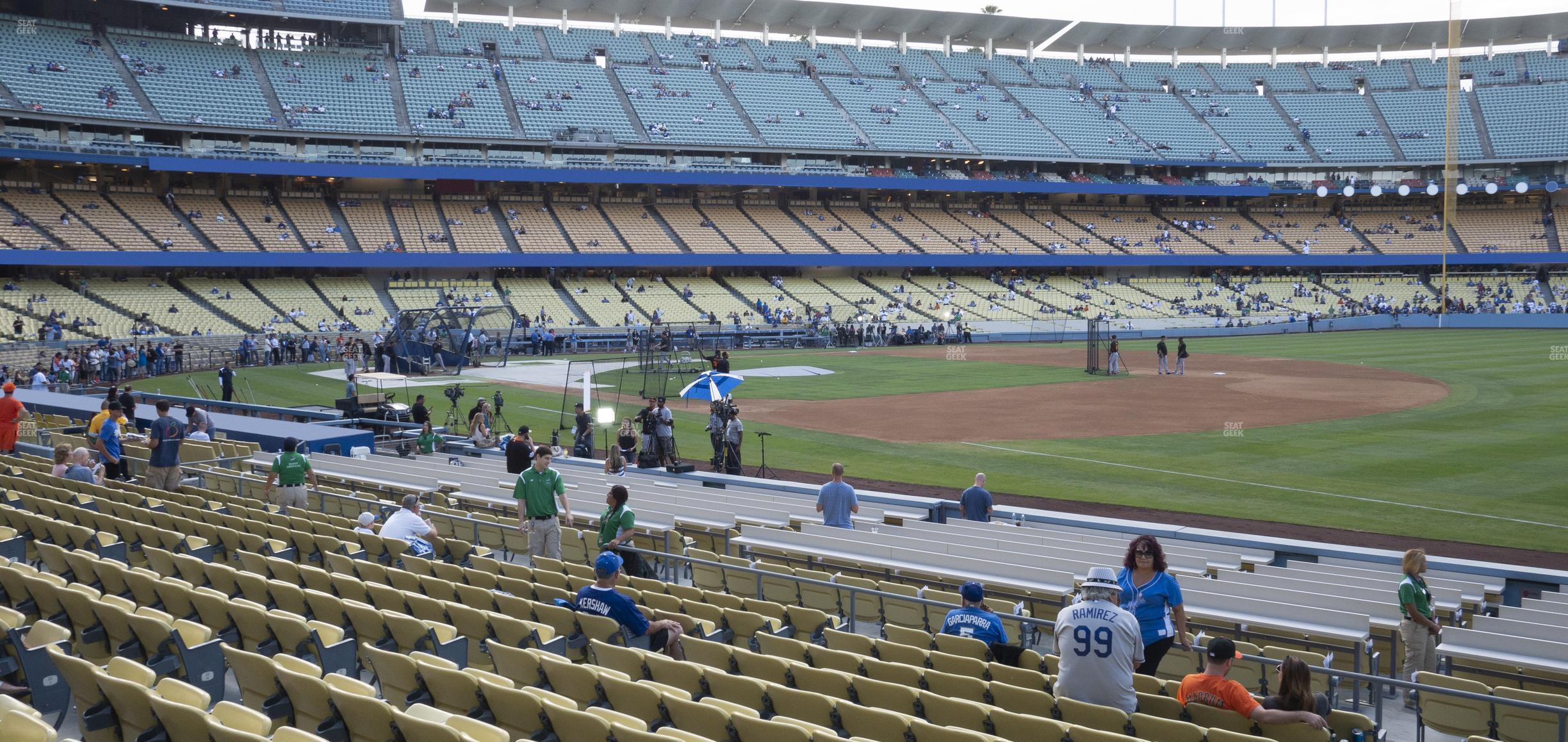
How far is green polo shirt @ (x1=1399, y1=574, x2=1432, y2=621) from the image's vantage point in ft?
29.4

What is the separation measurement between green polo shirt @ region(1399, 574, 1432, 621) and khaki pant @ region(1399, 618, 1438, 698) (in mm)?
95

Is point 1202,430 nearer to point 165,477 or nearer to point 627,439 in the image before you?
point 627,439

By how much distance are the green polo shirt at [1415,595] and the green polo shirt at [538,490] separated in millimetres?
7928

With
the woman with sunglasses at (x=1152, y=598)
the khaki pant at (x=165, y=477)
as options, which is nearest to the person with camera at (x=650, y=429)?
the khaki pant at (x=165, y=477)

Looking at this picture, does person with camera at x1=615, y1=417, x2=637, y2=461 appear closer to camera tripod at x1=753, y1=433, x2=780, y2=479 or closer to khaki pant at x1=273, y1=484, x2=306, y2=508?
camera tripod at x1=753, y1=433, x2=780, y2=479

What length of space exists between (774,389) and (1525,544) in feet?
81.0

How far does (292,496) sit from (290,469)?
1.10 feet

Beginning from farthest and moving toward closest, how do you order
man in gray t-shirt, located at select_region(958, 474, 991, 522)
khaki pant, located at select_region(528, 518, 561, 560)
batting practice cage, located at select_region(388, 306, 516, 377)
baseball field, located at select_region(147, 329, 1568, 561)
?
batting practice cage, located at select_region(388, 306, 516, 377), baseball field, located at select_region(147, 329, 1568, 561), man in gray t-shirt, located at select_region(958, 474, 991, 522), khaki pant, located at select_region(528, 518, 561, 560)

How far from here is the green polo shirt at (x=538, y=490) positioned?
12.0 m

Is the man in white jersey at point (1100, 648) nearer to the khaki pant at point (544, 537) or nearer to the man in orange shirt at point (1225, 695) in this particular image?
the man in orange shirt at point (1225, 695)

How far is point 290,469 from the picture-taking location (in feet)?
45.9

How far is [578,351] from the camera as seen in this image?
2153 inches

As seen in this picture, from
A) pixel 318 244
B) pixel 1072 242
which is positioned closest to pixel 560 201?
pixel 318 244

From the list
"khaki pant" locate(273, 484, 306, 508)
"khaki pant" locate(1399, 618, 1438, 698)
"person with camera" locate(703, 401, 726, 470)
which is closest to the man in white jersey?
"khaki pant" locate(1399, 618, 1438, 698)
